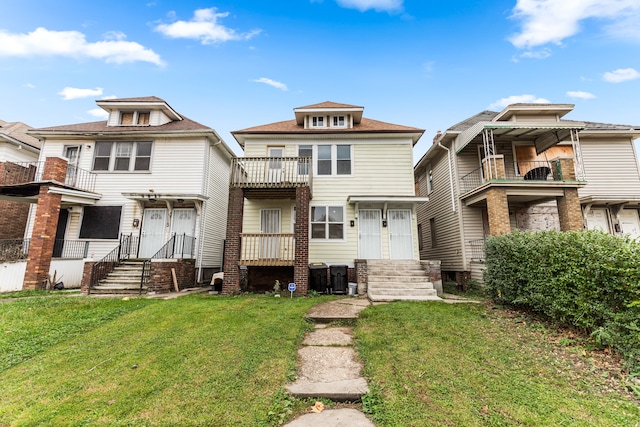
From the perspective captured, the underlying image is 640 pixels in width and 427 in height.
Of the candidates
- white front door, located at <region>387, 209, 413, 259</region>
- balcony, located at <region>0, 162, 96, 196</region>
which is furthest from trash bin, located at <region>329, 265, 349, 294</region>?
balcony, located at <region>0, 162, 96, 196</region>

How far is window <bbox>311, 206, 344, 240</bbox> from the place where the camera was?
1173 cm

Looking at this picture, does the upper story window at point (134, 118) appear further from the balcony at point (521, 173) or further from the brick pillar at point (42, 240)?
the balcony at point (521, 173)

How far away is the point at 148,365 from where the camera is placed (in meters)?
3.75

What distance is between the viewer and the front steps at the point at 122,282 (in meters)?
9.35

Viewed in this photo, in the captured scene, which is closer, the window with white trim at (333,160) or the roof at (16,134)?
the window with white trim at (333,160)

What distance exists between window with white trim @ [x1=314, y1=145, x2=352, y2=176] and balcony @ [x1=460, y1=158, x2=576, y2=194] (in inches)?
225

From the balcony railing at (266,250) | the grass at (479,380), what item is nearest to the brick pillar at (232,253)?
the balcony railing at (266,250)

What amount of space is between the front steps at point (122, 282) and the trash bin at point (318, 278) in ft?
19.7

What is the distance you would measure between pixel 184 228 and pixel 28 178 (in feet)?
24.4

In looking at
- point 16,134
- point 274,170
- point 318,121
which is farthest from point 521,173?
point 16,134

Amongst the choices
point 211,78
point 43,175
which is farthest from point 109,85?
point 43,175

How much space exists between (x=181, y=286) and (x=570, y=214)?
16.1 metres

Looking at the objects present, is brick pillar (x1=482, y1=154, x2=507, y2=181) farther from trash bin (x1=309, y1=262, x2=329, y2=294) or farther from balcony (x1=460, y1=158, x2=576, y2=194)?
trash bin (x1=309, y1=262, x2=329, y2=294)

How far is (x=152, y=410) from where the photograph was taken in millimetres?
2689
